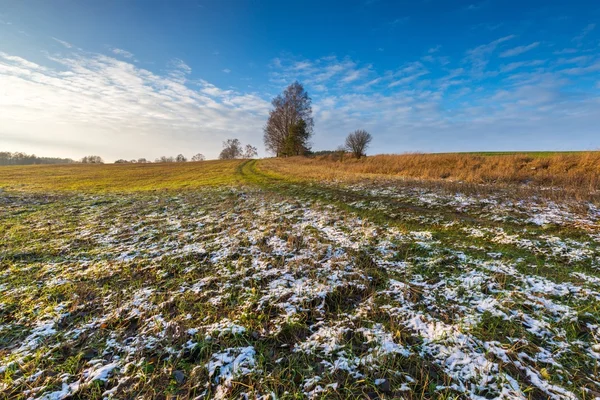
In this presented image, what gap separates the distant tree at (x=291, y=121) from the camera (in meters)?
51.3

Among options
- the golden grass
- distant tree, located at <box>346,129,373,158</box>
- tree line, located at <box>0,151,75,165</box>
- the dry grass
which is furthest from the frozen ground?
tree line, located at <box>0,151,75,165</box>

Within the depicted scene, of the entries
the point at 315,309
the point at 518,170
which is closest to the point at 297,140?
the point at 518,170

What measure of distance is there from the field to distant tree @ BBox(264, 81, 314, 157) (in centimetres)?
4451

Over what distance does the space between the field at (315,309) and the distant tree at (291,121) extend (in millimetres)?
44515

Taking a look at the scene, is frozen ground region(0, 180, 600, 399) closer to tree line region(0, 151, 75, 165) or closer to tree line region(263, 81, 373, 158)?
tree line region(263, 81, 373, 158)

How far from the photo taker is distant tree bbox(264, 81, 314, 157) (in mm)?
51312

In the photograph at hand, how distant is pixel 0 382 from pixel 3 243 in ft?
25.4

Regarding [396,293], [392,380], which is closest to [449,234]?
[396,293]

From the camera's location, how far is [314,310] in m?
4.42

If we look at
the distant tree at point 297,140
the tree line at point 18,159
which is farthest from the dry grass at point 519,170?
the tree line at point 18,159

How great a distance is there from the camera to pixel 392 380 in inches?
122

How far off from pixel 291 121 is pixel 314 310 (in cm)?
5490

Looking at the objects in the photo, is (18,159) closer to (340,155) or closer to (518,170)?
(340,155)

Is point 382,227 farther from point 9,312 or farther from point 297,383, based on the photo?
point 9,312
